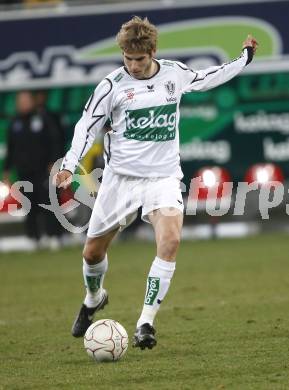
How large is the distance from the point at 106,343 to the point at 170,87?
2069mm

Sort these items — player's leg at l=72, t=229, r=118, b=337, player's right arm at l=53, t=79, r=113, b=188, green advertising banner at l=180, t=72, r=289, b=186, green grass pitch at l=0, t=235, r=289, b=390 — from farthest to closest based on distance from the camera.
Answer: green advertising banner at l=180, t=72, r=289, b=186
player's leg at l=72, t=229, r=118, b=337
player's right arm at l=53, t=79, r=113, b=188
green grass pitch at l=0, t=235, r=289, b=390

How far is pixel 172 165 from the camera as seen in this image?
7.94 meters

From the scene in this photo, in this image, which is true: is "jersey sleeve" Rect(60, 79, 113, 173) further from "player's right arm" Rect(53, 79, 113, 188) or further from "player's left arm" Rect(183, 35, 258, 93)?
"player's left arm" Rect(183, 35, 258, 93)

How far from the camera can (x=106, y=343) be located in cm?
722

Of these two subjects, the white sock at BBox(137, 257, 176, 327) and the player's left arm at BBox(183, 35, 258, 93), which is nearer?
the white sock at BBox(137, 257, 176, 327)

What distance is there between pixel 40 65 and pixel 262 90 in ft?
12.2

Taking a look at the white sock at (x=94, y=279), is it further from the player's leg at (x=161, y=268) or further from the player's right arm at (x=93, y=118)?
the player's right arm at (x=93, y=118)

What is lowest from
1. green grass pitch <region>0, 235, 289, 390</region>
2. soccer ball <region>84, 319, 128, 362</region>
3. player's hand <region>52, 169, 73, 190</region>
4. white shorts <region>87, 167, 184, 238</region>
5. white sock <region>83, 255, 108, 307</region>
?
green grass pitch <region>0, 235, 289, 390</region>

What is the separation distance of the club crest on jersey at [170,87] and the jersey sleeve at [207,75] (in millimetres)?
181

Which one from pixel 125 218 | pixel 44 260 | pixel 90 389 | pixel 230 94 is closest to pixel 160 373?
pixel 90 389

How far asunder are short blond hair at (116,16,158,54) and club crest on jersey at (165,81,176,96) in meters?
0.39

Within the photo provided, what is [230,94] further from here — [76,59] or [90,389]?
[90,389]

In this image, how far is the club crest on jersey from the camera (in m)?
7.96

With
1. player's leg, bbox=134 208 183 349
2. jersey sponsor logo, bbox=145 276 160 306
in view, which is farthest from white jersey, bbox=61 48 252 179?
jersey sponsor logo, bbox=145 276 160 306
